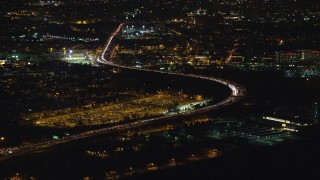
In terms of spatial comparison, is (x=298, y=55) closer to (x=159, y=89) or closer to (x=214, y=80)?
(x=214, y=80)

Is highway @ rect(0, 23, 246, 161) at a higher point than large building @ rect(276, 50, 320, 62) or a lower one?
lower

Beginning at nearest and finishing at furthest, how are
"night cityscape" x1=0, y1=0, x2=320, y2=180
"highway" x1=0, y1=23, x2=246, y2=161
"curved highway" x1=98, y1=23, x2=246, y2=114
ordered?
1. "night cityscape" x1=0, y1=0, x2=320, y2=180
2. "highway" x1=0, y1=23, x2=246, y2=161
3. "curved highway" x1=98, y1=23, x2=246, y2=114

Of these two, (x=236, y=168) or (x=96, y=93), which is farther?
(x=96, y=93)

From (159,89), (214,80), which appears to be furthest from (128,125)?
(214,80)

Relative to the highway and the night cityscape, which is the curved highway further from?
the night cityscape

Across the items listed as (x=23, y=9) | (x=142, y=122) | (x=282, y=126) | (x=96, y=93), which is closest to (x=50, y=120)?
(x=142, y=122)

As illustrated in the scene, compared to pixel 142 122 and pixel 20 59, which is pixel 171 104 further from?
pixel 20 59

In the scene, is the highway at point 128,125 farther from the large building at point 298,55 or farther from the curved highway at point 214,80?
the large building at point 298,55

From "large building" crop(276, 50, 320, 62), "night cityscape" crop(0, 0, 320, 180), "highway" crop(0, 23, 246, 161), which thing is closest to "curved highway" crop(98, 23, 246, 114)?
"highway" crop(0, 23, 246, 161)

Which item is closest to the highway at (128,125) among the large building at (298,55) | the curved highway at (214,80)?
the curved highway at (214,80)
